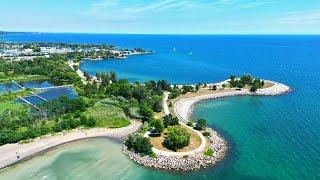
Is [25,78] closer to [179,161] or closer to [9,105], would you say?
[9,105]

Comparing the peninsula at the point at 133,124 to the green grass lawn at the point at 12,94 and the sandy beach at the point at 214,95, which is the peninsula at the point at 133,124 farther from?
the green grass lawn at the point at 12,94

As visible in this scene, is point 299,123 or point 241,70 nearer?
point 299,123

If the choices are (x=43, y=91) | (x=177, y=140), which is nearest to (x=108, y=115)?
(x=177, y=140)

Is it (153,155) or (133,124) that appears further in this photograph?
(133,124)

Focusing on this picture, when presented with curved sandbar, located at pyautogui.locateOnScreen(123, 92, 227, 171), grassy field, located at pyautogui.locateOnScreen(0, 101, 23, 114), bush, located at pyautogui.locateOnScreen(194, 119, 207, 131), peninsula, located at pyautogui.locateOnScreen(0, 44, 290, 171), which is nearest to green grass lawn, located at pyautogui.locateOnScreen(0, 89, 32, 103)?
peninsula, located at pyautogui.locateOnScreen(0, 44, 290, 171)

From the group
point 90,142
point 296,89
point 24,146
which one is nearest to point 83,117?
point 90,142

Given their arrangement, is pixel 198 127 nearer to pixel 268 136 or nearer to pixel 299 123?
pixel 268 136
